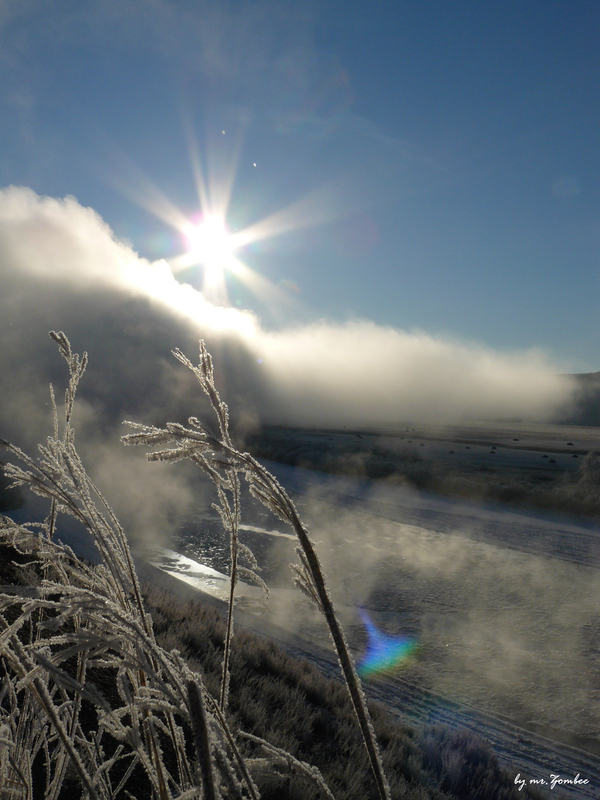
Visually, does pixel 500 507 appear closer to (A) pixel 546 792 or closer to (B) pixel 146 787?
(A) pixel 546 792

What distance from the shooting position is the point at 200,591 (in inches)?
364

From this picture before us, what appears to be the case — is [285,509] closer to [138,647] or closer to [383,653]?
[138,647]

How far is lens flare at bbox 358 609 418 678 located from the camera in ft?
22.2

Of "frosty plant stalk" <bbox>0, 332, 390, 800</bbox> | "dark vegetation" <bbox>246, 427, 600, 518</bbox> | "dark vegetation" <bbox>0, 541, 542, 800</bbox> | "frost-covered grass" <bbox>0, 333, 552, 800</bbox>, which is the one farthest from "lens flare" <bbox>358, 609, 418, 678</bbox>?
"dark vegetation" <bbox>246, 427, 600, 518</bbox>

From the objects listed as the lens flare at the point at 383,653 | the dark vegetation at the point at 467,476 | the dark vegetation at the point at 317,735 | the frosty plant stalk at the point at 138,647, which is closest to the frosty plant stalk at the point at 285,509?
the frosty plant stalk at the point at 138,647

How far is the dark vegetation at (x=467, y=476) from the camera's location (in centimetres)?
1752

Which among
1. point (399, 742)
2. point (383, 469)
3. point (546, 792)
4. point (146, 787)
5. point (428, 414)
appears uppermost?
point (428, 414)

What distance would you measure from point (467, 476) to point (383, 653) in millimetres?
15611

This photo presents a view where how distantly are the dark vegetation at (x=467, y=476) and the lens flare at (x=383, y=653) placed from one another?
1170cm

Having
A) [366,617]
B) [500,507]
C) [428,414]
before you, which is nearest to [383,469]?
[500,507]

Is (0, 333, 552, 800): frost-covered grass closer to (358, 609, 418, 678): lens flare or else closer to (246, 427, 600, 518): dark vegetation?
(358, 609, 418, 678): lens flare

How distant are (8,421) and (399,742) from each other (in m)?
38.7

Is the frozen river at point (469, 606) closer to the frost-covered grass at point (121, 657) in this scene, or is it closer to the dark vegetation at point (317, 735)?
the dark vegetation at point (317, 735)

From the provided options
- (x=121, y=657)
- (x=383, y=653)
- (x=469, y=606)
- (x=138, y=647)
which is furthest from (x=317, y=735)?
(x=469, y=606)
